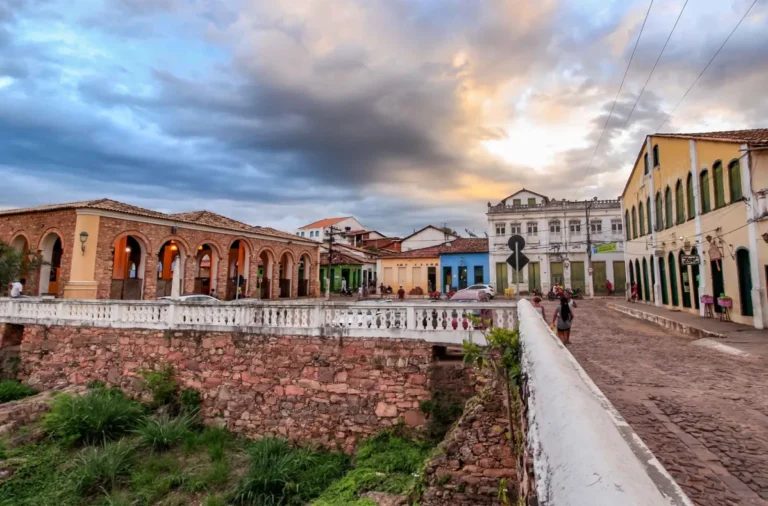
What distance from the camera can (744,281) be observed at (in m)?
12.0

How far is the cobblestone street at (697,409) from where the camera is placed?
9.77ft

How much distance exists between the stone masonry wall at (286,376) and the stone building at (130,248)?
19.7 ft

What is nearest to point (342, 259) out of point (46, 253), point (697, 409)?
point (46, 253)

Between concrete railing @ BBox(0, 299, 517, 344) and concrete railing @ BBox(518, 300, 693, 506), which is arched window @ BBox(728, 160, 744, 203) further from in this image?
concrete railing @ BBox(518, 300, 693, 506)

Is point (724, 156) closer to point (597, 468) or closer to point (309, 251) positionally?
point (597, 468)

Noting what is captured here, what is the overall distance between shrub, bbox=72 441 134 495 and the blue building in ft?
89.7

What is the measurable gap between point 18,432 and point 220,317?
5.09 metres

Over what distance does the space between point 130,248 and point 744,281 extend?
2584cm

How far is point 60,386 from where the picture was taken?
11.3 metres

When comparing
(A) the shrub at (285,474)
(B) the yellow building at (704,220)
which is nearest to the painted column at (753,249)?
(B) the yellow building at (704,220)

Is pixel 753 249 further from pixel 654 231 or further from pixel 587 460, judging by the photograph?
pixel 587 460

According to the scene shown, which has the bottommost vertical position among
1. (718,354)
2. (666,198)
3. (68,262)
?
(718,354)

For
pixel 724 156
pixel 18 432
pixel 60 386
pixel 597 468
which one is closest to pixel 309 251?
pixel 60 386

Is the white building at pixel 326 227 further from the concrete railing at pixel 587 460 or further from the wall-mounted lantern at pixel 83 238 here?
the concrete railing at pixel 587 460
